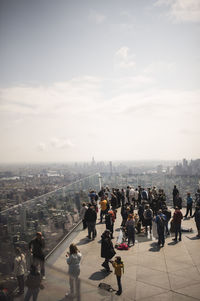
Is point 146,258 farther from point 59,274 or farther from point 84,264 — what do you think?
point 59,274

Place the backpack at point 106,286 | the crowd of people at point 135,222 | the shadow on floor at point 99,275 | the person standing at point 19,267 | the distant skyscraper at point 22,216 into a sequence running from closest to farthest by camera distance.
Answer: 1. the person standing at point 19,267
2. the backpack at point 106,286
3. the shadow on floor at point 99,275
4. the distant skyscraper at point 22,216
5. the crowd of people at point 135,222

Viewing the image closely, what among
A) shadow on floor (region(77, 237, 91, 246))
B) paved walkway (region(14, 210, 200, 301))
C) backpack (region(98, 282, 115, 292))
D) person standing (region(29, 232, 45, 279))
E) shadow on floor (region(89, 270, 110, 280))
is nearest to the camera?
paved walkway (region(14, 210, 200, 301))

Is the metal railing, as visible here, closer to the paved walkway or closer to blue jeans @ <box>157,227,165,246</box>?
the paved walkway

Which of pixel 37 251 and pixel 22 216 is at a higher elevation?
pixel 22 216

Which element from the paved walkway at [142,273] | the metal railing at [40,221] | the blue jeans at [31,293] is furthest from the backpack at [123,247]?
the blue jeans at [31,293]

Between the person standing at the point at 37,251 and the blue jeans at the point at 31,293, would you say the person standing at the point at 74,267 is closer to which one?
the blue jeans at the point at 31,293

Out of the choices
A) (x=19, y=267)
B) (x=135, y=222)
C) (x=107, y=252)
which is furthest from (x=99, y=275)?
(x=135, y=222)

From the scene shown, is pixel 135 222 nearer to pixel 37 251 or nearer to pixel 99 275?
pixel 99 275

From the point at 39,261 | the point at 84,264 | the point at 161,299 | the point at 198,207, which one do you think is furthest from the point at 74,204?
the point at 161,299

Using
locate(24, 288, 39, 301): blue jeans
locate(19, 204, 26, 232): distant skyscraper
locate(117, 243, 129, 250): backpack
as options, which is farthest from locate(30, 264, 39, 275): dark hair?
locate(117, 243, 129, 250): backpack
